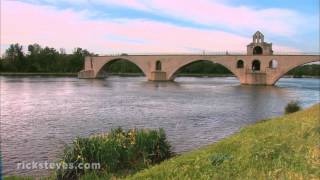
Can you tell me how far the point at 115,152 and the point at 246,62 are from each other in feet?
341

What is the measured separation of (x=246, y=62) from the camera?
376 ft

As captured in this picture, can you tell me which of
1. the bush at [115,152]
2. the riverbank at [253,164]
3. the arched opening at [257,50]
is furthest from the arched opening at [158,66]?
the riverbank at [253,164]

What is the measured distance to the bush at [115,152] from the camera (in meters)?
13.1

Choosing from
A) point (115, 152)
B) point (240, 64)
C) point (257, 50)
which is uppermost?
point (257, 50)

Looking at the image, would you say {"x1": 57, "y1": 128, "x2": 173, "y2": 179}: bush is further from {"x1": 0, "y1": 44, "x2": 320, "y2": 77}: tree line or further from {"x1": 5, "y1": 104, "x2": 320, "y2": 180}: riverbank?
{"x1": 0, "y1": 44, "x2": 320, "y2": 77}: tree line

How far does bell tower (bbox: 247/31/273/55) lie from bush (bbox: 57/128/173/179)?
104242 millimetres

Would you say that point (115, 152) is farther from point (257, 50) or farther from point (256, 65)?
point (257, 50)

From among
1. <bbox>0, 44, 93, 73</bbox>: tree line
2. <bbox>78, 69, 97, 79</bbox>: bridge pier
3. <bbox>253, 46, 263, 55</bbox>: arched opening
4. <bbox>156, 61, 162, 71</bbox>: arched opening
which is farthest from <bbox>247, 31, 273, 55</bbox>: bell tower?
<bbox>0, 44, 93, 73</bbox>: tree line

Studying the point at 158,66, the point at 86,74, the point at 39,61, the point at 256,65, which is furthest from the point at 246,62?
the point at 39,61

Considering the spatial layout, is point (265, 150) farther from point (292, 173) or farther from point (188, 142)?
point (188, 142)

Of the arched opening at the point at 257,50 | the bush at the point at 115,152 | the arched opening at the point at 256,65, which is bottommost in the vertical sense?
the bush at the point at 115,152

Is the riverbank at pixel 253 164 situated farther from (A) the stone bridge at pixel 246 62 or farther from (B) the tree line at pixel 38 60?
(B) the tree line at pixel 38 60

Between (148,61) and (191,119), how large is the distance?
335 feet

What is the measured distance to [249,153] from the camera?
11.9 meters
